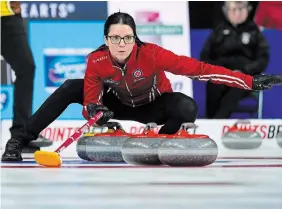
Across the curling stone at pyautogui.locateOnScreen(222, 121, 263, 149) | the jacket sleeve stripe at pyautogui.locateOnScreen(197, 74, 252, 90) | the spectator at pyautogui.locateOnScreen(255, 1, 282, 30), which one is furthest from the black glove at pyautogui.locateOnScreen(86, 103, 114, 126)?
the spectator at pyautogui.locateOnScreen(255, 1, 282, 30)

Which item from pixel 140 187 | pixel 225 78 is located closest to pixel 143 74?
pixel 225 78

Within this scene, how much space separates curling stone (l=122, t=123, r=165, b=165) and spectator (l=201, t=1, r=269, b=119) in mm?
3181

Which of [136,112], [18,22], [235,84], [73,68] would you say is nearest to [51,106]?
[136,112]

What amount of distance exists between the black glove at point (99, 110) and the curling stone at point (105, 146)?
0.20 meters

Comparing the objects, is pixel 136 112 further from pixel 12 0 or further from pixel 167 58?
pixel 12 0

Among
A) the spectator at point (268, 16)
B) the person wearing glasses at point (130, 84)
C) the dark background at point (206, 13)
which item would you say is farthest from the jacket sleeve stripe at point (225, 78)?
the spectator at point (268, 16)

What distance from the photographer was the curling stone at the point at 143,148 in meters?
3.97

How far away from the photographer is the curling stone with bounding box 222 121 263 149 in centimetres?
635

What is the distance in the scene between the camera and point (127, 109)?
448cm

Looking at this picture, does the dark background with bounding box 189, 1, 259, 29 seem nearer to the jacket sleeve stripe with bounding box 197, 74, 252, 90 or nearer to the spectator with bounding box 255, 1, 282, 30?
the spectator with bounding box 255, 1, 282, 30

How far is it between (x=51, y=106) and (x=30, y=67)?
1.37 m

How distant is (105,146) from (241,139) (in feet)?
7.43

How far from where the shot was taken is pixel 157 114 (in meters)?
4.45

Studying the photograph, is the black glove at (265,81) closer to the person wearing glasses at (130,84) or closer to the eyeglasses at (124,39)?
the person wearing glasses at (130,84)
